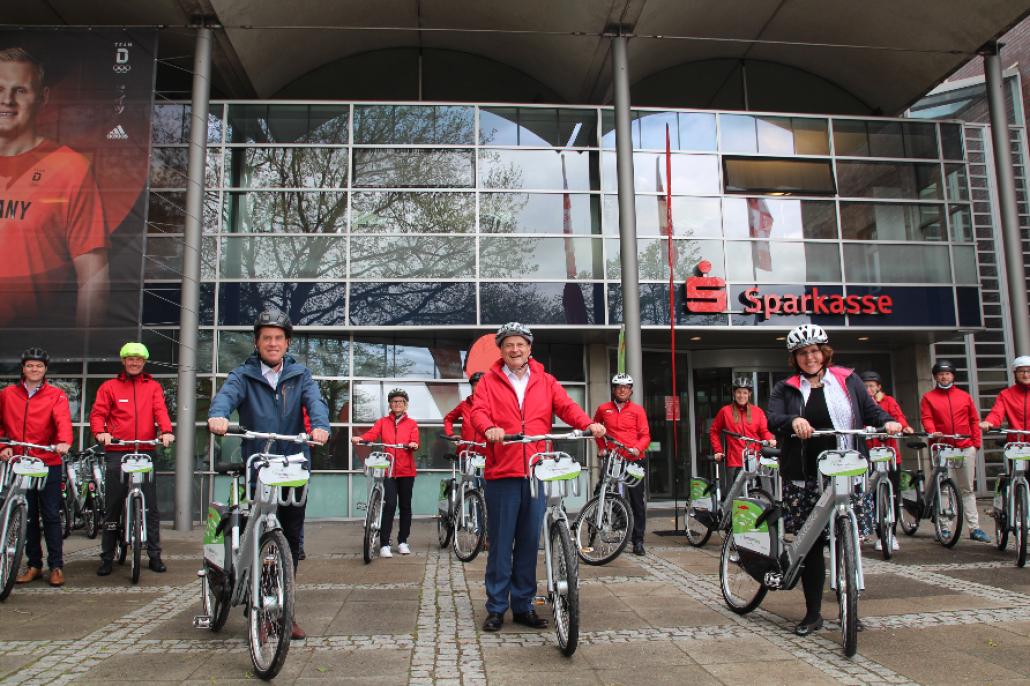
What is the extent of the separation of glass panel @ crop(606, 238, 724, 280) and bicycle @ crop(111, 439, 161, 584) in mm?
8619

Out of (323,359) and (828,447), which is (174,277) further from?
(828,447)

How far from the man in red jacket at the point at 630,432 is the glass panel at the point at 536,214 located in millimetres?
5799

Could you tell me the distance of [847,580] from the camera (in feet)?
14.0

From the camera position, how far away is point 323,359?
44.4ft

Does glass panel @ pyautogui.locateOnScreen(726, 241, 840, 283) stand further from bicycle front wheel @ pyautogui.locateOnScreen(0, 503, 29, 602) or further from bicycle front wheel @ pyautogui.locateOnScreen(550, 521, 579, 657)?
bicycle front wheel @ pyautogui.locateOnScreen(0, 503, 29, 602)

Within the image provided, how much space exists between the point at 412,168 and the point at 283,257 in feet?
9.05

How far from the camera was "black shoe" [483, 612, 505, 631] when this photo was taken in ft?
16.3

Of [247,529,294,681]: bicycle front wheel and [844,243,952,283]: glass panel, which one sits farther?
[844,243,952,283]: glass panel

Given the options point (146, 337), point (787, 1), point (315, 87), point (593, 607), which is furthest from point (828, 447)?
point (315, 87)

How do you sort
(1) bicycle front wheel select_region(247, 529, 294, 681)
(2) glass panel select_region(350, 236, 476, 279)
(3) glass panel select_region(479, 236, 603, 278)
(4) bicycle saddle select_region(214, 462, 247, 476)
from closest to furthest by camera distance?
(1) bicycle front wheel select_region(247, 529, 294, 681) < (4) bicycle saddle select_region(214, 462, 247, 476) < (2) glass panel select_region(350, 236, 476, 279) < (3) glass panel select_region(479, 236, 603, 278)

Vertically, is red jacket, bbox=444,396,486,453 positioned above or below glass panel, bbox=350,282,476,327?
below

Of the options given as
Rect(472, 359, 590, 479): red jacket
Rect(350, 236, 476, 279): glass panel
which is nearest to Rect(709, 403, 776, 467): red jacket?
Rect(472, 359, 590, 479): red jacket

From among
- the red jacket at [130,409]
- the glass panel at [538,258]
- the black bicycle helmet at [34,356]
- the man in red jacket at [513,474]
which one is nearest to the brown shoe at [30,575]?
the red jacket at [130,409]

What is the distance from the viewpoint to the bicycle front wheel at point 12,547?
602cm
